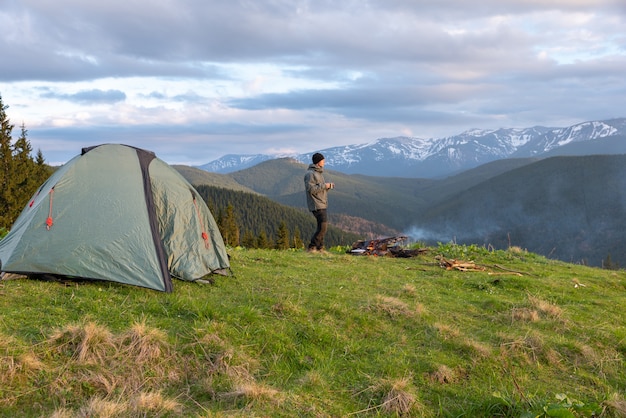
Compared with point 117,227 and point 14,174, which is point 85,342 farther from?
point 14,174

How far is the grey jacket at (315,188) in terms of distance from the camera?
46.0 feet

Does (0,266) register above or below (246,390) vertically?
above

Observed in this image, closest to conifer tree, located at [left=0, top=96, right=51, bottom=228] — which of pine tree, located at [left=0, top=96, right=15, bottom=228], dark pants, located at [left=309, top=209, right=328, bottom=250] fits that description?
pine tree, located at [left=0, top=96, right=15, bottom=228]

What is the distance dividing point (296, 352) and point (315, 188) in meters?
8.28

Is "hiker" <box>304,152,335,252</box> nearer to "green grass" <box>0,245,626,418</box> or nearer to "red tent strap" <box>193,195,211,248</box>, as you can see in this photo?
"red tent strap" <box>193,195,211,248</box>

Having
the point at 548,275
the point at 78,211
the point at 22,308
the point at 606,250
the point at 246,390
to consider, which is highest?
the point at 78,211

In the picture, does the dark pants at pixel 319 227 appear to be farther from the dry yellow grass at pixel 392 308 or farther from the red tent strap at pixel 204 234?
the dry yellow grass at pixel 392 308

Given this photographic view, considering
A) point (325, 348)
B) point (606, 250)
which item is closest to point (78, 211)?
point (325, 348)

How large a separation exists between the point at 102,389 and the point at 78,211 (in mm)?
4237

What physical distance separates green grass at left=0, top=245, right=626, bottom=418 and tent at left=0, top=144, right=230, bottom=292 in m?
0.36

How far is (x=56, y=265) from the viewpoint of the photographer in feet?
25.2

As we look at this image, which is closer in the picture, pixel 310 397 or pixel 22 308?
pixel 310 397

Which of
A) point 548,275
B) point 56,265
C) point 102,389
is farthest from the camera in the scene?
point 548,275

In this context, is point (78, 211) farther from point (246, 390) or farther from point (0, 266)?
point (246, 390)
